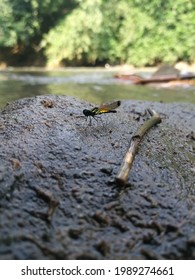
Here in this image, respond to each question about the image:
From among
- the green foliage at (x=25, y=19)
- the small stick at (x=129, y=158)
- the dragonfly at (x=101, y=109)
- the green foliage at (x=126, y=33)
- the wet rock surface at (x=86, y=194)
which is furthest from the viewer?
the green foliage at (x=25, y=19)

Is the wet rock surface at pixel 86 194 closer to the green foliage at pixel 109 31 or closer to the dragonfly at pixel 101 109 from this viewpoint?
the dragonfly at pixel 101 109

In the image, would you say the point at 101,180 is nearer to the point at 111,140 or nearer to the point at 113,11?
the point at 111,140

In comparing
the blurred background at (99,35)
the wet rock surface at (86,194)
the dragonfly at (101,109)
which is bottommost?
the wet rock surface at (86,194)

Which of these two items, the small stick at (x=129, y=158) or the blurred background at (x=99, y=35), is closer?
the small stick at (x=129, y=158)

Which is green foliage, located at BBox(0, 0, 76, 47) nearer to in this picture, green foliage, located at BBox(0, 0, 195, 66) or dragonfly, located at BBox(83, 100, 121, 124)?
green foliage, located at BBox(0, 0, 195, 66)

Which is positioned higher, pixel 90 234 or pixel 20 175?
pixel 20 175

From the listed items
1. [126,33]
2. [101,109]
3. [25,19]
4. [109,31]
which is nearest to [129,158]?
[101,109]

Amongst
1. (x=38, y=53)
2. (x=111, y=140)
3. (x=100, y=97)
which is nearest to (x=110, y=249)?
(x=111, y=140)

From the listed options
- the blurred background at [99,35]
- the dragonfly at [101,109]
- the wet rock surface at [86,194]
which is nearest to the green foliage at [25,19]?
the blurred background at [99,35]
